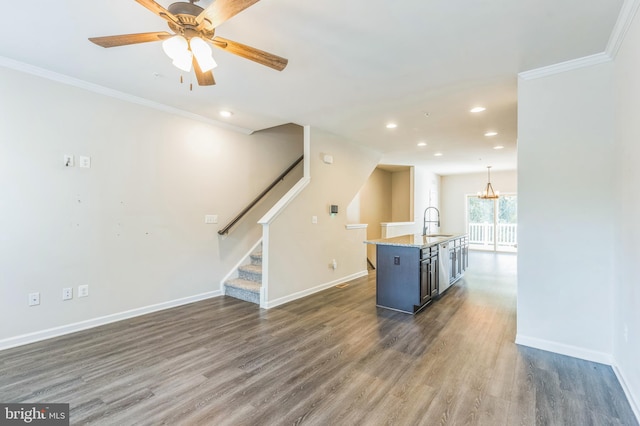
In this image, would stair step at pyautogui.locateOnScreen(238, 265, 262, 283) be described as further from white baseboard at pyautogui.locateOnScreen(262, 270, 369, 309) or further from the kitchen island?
the kitchen island

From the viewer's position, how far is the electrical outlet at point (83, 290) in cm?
310

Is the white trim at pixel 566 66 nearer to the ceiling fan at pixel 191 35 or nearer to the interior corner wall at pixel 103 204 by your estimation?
the ceiling fan at pixel 191 35

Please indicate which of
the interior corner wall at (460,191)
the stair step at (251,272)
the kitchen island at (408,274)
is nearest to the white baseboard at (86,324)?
the stair step at (251,272)

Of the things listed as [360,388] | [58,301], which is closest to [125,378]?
[58,301]

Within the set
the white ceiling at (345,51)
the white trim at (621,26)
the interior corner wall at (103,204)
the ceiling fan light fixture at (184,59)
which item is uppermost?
the white ceiling at (345,51)

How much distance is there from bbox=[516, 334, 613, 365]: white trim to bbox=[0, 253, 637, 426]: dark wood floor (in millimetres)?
75

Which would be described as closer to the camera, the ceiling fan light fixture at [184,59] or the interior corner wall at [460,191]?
the ceiling fan light fixture at [184,59]

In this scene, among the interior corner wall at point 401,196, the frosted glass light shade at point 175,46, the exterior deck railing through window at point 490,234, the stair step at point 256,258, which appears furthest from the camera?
the exterior deck railing through window at point 490,234

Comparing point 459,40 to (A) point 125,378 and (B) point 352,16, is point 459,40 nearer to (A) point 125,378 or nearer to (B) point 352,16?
(B) point 352,16

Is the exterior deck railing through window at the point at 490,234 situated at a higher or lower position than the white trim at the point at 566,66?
lower

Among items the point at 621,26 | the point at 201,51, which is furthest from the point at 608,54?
the point at 201,51

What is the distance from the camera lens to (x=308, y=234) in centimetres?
457

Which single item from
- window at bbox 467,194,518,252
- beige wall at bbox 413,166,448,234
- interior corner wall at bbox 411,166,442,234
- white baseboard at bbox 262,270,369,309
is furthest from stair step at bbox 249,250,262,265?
window at bbox 467,194,518,252

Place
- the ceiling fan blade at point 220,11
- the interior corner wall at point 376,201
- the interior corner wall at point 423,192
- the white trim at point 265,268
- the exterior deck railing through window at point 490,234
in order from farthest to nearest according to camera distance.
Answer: the exterior deck railing through window at point 490,234 < the interior corner wall at point 423,192 < the interior corner wall at point 376,201 < the white trim at point 265,268 < the ceiling fan blade at point 220,11
